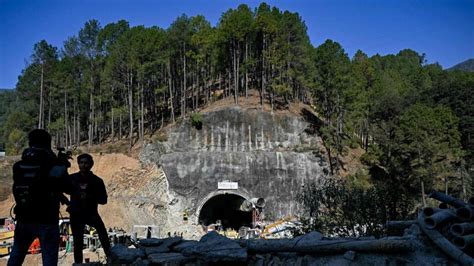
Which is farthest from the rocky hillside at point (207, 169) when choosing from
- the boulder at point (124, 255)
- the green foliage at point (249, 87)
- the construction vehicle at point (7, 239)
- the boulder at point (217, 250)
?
the boulder at point (217, 250)

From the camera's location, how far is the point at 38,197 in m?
4.49

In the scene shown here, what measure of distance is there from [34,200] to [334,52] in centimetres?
3792

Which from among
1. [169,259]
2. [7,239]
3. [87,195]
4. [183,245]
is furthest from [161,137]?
[169,259]

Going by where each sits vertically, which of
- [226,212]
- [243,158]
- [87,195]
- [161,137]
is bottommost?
[226,212]

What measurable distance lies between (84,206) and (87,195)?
14 centimetres

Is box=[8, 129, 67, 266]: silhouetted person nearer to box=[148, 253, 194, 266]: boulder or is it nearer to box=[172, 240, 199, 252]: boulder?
box=[148, 253, 194, 266]: boulder

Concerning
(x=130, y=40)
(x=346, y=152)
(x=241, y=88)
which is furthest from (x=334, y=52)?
(x=130, y=40)

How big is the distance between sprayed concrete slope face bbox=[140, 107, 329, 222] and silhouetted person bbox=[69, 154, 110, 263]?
28.0 meters

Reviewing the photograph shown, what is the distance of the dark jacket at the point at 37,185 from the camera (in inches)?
174

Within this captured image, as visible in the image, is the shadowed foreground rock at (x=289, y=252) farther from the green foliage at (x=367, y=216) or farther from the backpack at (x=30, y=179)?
the green foliage at (x=367, y=216)

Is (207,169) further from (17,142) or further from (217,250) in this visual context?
(217,250)

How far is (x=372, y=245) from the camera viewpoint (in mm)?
4969

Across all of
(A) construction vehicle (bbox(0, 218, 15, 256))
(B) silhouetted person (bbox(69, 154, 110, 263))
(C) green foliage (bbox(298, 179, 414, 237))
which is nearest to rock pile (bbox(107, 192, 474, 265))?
(B) silhouetted person (bbox(69, 154, 110, 263))

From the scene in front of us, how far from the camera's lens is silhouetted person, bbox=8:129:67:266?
14.6ft
